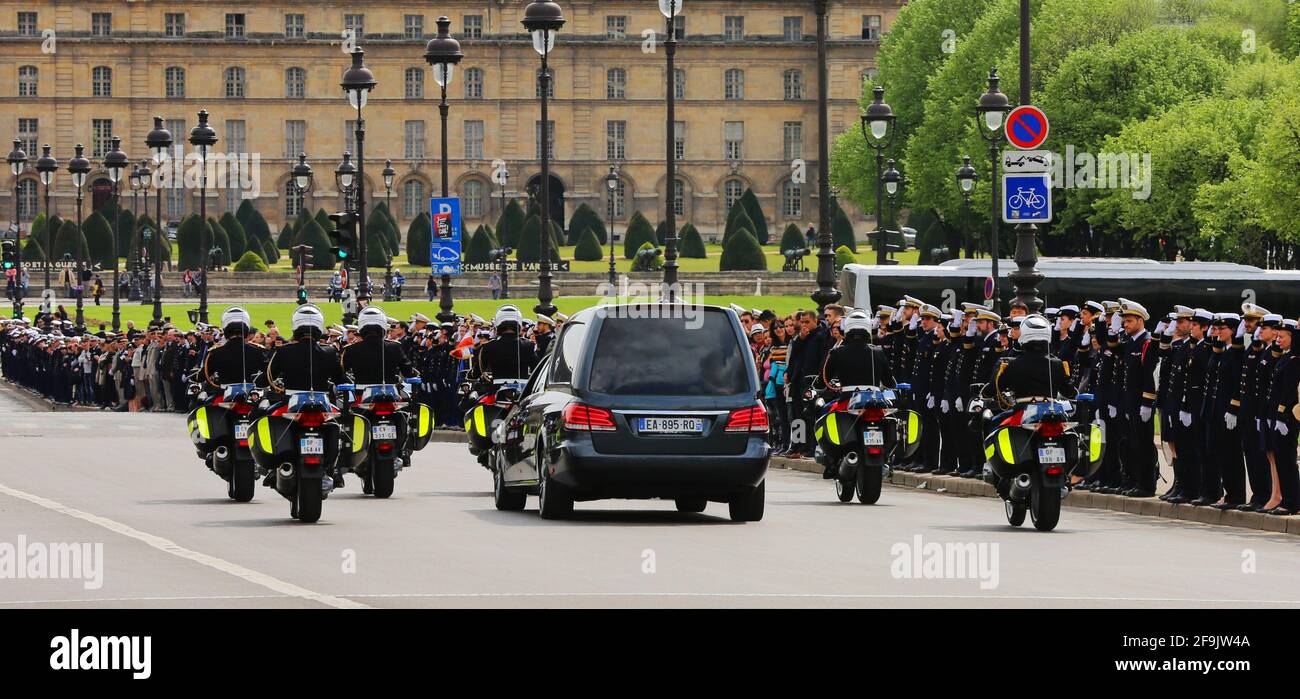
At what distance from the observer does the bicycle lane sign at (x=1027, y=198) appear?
987 inches

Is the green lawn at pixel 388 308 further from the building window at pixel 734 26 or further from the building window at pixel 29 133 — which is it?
the building window at pixel 734 26

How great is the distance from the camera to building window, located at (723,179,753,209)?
437ft

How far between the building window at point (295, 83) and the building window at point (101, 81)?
9044 mm

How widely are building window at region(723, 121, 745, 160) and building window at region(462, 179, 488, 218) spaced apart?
1335 centimetres

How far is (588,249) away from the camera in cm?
10825

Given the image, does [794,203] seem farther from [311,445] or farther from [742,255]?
[311,445]

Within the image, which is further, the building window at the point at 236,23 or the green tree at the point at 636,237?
the building window at the point at 236,23

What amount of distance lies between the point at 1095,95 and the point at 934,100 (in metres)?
8.87

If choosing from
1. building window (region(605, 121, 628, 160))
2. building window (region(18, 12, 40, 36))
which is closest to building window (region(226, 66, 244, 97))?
building window (region(18, 12, 40, 36))

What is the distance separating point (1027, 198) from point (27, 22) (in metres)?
111

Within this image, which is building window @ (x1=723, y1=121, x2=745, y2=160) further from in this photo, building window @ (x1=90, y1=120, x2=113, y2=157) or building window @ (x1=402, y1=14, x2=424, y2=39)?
building window @ (x1=90, y1=120, x2=113, y2=157)

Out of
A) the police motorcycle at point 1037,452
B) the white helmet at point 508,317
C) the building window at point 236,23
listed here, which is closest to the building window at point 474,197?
the building window at point 236,23

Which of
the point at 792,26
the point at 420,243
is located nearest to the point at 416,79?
the point at 792,26

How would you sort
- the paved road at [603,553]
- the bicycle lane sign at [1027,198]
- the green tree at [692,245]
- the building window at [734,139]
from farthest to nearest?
the building window at [734,139]
the green tree at [692,245]
the bicycle lane sign at [1027,198]
the paved road at [603,553]
